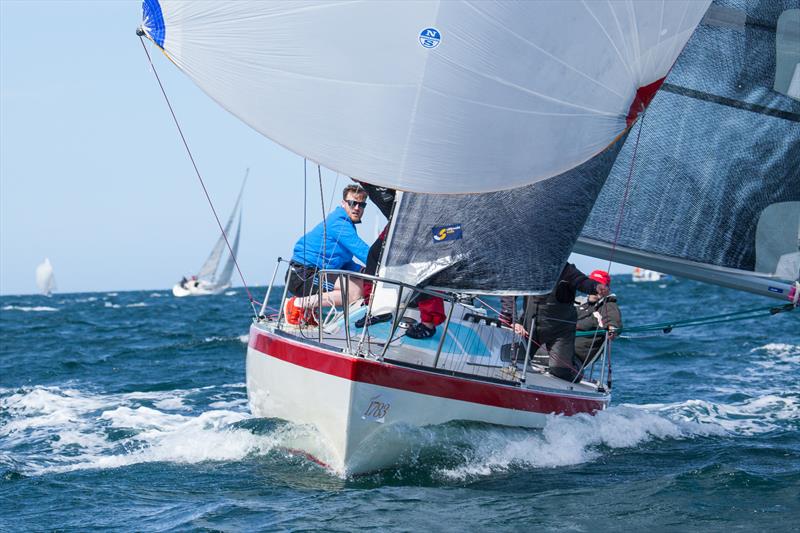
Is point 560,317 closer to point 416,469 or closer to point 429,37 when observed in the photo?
point 416,469

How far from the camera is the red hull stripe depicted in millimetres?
7184

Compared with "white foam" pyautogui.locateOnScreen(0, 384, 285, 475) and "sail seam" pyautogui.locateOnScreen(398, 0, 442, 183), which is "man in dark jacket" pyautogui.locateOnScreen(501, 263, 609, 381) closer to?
"sail seam" pyautogui.locateOnScreen(398, 0, 442, 183)

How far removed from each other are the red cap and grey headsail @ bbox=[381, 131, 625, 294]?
1.83 metres

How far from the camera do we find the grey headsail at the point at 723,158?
9.34m

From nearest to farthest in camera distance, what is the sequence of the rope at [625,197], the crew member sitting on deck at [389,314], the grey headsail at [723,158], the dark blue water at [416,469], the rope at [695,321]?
the dark blue water at [416,469] → the crew member sitting on deck at [389,314] → the rope at [695,321] → the grey headsail at [723,158] → the rope at [625,197]

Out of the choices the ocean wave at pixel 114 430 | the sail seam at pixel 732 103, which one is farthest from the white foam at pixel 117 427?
the sail seam at pixel 732 103

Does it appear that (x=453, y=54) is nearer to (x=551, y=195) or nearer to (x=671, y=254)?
(x=551, y=195)

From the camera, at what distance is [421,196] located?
8141 mm

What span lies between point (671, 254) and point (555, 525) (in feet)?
13.6

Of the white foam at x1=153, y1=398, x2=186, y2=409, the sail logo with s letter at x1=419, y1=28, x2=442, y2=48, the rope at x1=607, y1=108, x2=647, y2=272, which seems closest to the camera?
the sail logo with s letter at x1=419, y1=28, x2=442, y2=48

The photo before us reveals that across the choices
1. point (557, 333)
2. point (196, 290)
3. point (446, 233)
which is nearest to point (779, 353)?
point (557, 333)

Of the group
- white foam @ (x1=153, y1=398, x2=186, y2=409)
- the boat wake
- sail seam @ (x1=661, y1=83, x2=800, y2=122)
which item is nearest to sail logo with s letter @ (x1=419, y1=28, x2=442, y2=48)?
the boat wake

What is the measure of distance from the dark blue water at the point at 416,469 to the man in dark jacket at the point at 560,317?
723 millimetres

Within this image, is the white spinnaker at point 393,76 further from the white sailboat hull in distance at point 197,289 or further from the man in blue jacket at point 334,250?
the white sailboat hull in distance at point 197,289
